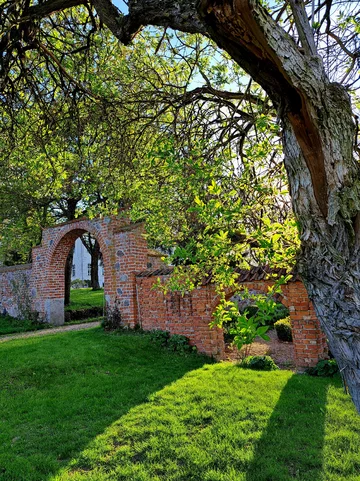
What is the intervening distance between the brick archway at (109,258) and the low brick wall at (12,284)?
1407mm

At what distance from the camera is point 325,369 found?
5.89 m

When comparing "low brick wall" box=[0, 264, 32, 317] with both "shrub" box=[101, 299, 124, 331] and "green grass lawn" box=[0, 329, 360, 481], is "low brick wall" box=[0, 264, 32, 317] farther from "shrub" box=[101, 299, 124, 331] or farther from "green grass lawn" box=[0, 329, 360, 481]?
"green grass lawn" box=[0, 329, 360, 481]

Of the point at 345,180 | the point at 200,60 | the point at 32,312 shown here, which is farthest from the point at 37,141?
the point at 32,312

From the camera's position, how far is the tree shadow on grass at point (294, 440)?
10.5ft

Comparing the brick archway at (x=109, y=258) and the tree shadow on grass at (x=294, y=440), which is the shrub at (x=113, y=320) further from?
the tree shadow on grass at (x=294, y=440)

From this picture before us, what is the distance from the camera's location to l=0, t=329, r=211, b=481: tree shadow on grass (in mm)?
3824

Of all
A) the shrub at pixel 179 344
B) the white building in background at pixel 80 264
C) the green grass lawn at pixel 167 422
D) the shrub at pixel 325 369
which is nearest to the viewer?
the green grass lawn at pixel 167 422

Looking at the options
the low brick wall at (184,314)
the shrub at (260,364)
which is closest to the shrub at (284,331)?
the low brick wall at (184,314)

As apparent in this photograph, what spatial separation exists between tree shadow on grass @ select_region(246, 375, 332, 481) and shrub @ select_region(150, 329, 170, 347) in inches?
135

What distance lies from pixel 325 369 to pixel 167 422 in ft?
10.2

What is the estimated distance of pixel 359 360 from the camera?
1.59 meters

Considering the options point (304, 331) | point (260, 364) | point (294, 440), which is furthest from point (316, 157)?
point (260, 364)

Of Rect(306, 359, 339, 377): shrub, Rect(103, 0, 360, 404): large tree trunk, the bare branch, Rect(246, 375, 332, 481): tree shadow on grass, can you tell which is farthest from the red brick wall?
the bare branch

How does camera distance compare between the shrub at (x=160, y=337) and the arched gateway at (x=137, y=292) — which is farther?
the shrub at (x=160, y=337)
